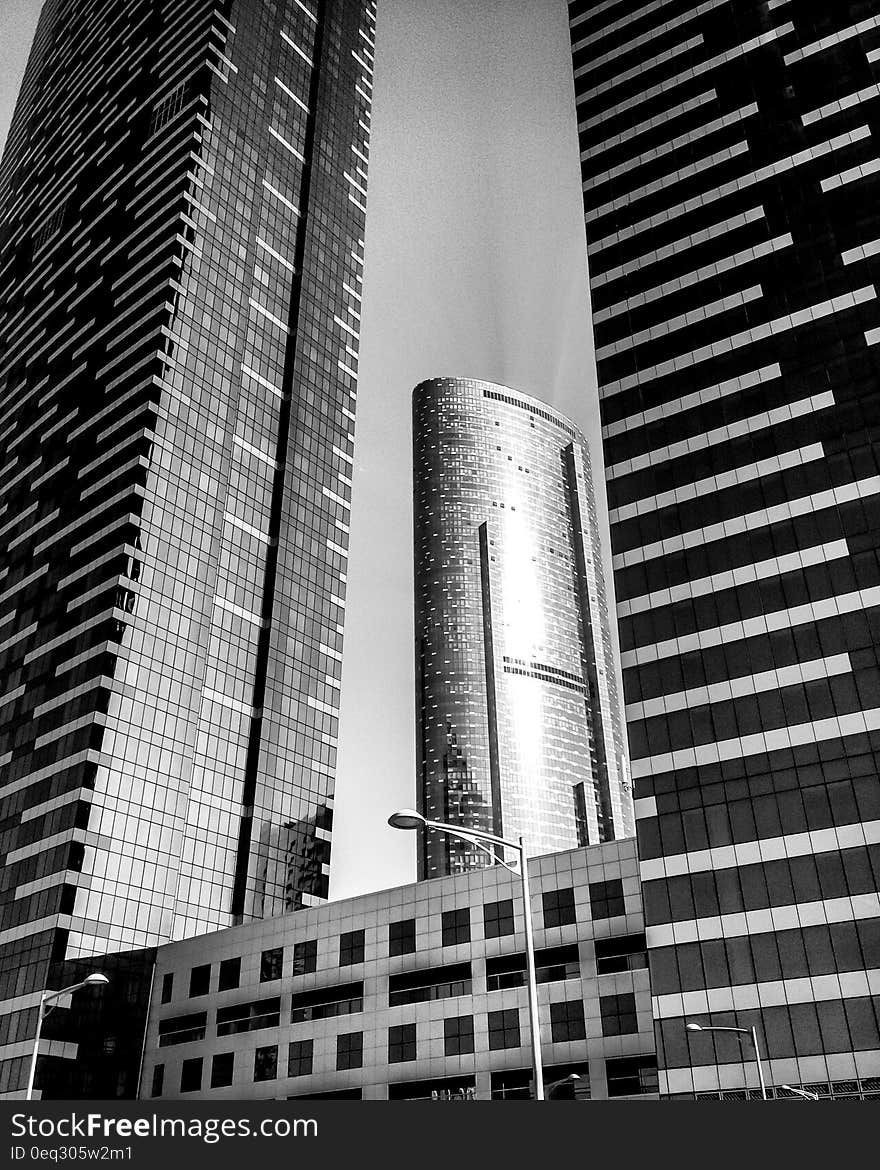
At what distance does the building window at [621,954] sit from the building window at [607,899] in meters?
1.62

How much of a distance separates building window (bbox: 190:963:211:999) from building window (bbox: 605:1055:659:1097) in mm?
39134

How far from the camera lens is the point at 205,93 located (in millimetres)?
131625

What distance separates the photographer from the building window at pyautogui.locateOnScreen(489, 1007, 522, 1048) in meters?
65.7

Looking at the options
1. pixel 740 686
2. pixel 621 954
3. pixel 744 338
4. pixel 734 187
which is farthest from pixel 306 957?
pixel 734 187

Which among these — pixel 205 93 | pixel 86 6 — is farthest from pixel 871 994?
pixel 86 6

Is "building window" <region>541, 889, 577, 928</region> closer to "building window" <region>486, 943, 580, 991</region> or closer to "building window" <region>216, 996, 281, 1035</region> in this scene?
"building window" <region>486, 943, 580, 991</region>

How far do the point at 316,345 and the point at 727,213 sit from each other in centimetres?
7289

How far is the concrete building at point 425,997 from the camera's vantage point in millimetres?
63625

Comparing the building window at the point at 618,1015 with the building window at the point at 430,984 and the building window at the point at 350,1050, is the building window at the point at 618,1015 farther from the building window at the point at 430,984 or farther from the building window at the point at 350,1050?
the building window at the point at 350,1050

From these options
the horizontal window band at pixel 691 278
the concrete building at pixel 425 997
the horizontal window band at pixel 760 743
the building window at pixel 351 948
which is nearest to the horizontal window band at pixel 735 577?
the horizontal window band at pixel 760 743

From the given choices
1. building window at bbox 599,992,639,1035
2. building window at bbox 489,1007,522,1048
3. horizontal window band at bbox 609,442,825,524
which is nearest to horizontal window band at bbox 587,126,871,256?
horizontal window band at bbox 609,442,825,524

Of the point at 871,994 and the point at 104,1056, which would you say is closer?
the point at 871,994

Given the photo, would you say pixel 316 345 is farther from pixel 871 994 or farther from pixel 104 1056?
pixel 871 994

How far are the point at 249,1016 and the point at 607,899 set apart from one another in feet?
111
